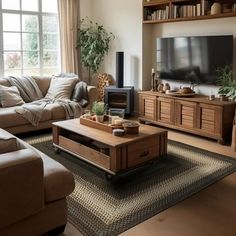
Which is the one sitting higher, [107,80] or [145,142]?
[107,80]

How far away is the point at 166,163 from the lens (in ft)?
11.0

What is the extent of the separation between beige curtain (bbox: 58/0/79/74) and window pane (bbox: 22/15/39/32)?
45 centimetres

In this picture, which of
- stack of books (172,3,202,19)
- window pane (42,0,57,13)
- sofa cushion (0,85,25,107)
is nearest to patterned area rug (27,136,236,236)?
sofa cushion (0,85,25,107)

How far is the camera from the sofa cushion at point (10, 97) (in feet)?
14.6

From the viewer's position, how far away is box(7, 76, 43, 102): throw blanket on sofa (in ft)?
15.8

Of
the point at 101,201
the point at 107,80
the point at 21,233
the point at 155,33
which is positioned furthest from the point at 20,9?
the point at 21,233

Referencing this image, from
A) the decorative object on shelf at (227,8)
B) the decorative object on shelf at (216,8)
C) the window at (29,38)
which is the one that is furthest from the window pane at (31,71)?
the decorative object on shelf at (227,8)

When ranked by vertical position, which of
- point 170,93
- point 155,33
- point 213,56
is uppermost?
point 155,33

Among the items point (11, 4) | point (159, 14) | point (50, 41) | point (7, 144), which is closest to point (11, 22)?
point (11, 4)

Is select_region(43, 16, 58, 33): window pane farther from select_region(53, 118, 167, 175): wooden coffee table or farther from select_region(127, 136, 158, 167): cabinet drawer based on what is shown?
select_region(127, 136, 158, 167): cabinet drawer

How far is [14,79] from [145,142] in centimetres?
282

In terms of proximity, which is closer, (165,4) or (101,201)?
(101,201)

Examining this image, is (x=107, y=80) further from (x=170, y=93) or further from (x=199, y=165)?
(x=199, y=165)

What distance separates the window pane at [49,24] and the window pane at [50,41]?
9 cm
